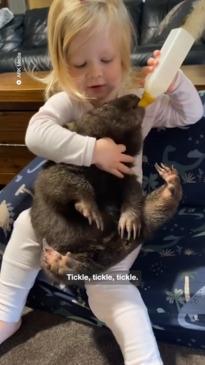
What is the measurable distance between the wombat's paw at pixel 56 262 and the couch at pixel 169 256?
11 centimetres

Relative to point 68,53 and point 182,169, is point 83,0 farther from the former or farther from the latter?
point 182,169

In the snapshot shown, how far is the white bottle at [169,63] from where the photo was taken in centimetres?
73

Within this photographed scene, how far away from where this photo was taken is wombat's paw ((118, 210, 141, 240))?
783 millimetres

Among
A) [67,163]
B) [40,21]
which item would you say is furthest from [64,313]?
[40,21]

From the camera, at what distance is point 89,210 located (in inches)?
29.6

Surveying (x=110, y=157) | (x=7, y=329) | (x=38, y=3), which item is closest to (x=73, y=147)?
(x=110, y=157)

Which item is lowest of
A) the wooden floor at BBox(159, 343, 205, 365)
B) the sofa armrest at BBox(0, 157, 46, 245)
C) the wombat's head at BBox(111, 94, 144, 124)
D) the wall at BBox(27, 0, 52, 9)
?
the wooden floor at BBox(159, 343, 205, 365)

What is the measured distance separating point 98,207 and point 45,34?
2598 mm

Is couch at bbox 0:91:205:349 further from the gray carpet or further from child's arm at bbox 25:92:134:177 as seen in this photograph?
child's arm at bbox 25:92:134:177

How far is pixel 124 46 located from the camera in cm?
85

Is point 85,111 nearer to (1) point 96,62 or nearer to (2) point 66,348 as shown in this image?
(1) point 96,62

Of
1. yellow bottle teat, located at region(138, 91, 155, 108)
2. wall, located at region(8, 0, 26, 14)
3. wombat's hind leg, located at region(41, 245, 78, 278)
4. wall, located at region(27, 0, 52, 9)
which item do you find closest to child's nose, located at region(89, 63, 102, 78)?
yellow bottle teat, located at region(138, 91, 155, 108)

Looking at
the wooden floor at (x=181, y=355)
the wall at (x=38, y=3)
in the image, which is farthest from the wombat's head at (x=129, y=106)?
the wall at (x=38, y=3)

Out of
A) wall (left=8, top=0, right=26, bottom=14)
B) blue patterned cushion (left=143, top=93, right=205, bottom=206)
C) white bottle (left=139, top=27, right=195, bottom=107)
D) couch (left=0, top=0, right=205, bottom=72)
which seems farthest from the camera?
wall (left=8, top=0, right=26, bottom=14)
